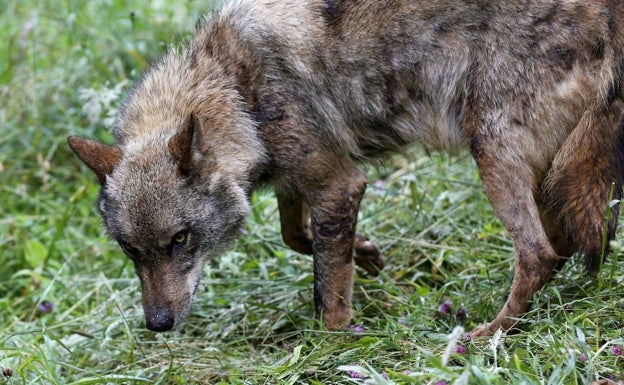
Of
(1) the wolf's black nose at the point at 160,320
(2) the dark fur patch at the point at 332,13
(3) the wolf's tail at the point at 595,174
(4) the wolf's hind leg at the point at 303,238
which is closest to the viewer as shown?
(3) the wolf's tail at the point at 595,174

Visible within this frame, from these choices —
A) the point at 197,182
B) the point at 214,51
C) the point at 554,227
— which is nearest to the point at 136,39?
the point at 214,51

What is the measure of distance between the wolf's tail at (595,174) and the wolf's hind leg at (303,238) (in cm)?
153

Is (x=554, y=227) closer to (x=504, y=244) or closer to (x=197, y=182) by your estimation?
(x=504, y=244)

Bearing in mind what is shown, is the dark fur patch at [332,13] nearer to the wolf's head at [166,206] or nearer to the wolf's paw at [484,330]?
the wolf's head at [166,206]

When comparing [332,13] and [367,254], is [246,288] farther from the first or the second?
[332,13]

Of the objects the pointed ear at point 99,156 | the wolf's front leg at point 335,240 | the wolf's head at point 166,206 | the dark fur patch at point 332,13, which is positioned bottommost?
the wolf's front leg at point 335,240

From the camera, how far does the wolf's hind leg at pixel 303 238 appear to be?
6.19m

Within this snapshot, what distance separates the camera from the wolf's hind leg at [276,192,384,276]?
20.3 ft

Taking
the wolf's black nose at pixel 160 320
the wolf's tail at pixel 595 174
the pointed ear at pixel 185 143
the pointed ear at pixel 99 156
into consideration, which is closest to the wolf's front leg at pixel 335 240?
the pointed ear at pixel 185 143

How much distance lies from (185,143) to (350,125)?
42.6 inches

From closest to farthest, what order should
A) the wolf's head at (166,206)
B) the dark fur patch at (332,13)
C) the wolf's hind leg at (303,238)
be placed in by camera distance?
1. the wolf's head at (166,206)
2. the dark fur patch at (332,13)
3. the wolf's hind leg at (303,238)

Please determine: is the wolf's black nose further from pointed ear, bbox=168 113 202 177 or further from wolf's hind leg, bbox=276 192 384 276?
wolf's hind leg, bbox=276 192 384 276

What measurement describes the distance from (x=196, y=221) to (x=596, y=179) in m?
2.12

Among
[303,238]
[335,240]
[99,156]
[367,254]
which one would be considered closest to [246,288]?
[303,238]
